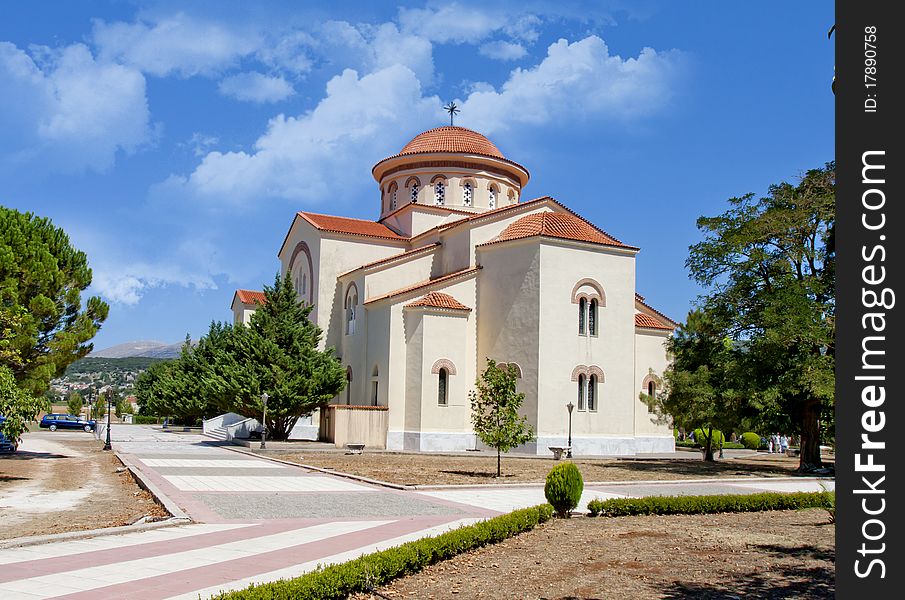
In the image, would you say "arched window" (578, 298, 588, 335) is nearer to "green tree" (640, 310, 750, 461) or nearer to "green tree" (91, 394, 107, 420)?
"green tree" (640, 310, 750, 461)

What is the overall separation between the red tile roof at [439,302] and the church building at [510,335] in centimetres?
5

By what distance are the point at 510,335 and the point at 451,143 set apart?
1322 centimetres

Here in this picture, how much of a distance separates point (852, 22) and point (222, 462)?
22.6m

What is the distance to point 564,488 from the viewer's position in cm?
1282

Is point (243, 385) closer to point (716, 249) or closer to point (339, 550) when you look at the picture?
point (716, 249)

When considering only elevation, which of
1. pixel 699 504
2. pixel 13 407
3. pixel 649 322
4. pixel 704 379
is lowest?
pixel 699 504

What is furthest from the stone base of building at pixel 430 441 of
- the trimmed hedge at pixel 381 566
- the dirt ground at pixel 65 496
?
the trimmed hedge at pixel 381 566

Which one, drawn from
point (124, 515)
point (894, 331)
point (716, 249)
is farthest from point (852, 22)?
point (716, 249)

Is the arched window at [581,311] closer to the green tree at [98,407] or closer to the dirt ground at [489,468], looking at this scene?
the dirt ground at [489,468]

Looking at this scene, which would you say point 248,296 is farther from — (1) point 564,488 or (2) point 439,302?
(1) point 564,488

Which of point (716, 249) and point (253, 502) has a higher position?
point (716, 249)

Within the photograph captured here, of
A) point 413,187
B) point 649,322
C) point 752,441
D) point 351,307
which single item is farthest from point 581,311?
point 752,441

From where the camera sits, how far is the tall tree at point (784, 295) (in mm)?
21594

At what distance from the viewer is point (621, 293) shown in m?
31.9
